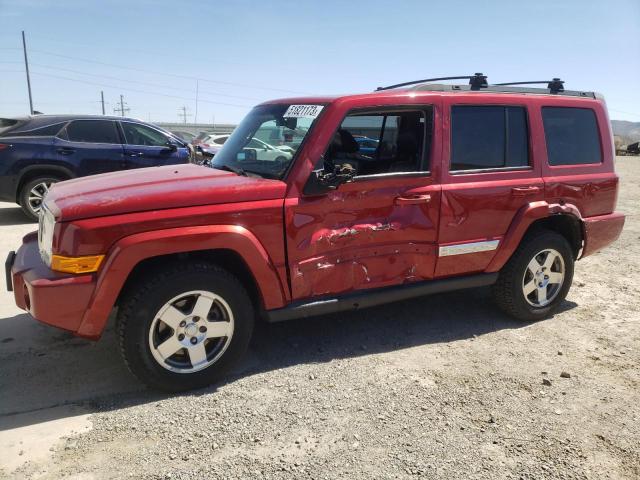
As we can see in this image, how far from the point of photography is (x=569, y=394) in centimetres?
320

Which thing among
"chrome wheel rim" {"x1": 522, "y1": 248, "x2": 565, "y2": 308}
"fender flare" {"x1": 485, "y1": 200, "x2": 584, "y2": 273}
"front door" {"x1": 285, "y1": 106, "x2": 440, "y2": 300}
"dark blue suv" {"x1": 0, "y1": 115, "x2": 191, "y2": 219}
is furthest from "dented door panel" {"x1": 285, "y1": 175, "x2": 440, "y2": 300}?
"dark blue suv" {"x1": 0, "y1": 115, "x2": 191, "y2": 219}

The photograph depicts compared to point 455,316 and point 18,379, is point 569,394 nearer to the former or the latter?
point 455,316

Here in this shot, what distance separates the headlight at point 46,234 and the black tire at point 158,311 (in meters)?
0.52

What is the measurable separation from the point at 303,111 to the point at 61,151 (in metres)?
5.82

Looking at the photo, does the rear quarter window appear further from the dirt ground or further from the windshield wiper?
the windshield wiper

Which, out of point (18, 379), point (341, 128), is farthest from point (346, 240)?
point (18, 379)

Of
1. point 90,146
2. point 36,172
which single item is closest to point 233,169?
point 90,146

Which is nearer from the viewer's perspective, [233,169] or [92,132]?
[233,169]

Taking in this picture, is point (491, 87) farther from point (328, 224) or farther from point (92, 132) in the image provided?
point (92, 132)

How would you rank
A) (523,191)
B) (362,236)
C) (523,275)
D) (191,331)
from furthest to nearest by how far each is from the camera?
(523,275), (523,191), (362,236), (191,331)

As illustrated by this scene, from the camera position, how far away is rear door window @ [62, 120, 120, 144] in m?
7.99

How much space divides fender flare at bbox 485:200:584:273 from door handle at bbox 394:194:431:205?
2.91 ft

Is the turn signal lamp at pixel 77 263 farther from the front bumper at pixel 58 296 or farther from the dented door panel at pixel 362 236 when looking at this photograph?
the dented door panel at pixel 362 236

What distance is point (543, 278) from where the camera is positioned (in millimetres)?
4355
